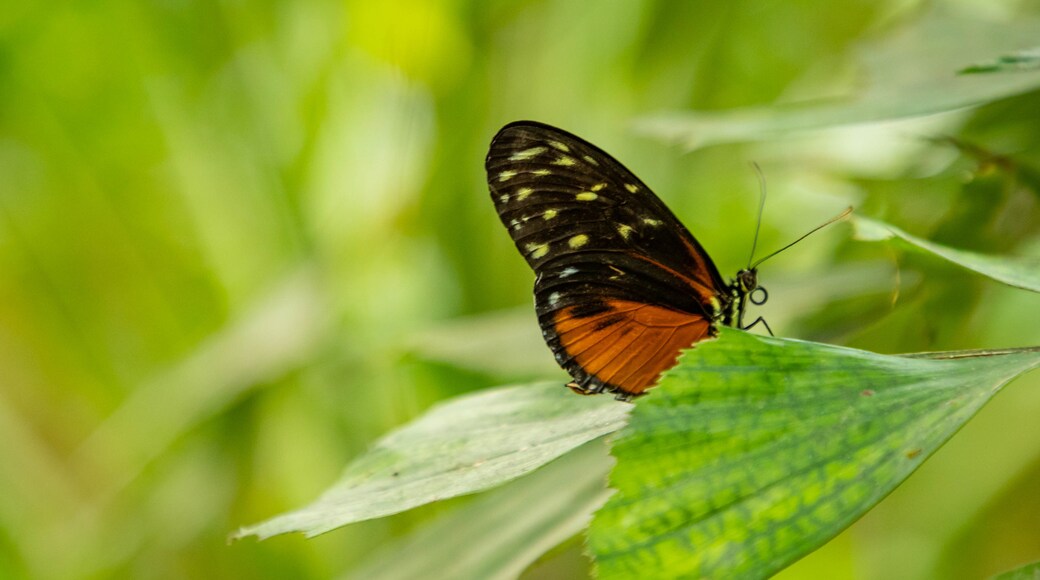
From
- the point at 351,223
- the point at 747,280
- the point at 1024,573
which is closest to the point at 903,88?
the point at 747,280

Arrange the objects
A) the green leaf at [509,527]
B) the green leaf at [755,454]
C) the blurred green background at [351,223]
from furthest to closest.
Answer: the blurred green background at [351,223] < the green leaf at [509,527] < the green leaf at [755,454]

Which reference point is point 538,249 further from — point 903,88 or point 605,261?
point 903,88

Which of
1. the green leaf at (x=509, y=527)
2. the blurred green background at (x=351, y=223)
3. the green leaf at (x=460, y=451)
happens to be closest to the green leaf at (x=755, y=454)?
the green leaf at (x=460, y=451)

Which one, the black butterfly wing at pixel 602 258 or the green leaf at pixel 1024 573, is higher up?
the black butterfly wing at pixel 602 258

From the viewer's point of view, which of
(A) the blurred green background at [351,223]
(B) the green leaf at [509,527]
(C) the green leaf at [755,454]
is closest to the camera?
(C) the green leaf at [755,454]

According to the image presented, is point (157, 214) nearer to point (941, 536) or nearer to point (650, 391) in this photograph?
point (941, 536)

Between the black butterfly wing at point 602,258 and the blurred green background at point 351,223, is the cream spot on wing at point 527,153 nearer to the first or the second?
the black butterfly wing at point 602,258

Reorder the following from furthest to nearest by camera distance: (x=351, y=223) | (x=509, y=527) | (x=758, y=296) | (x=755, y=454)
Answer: (x=351, y=223), (x=758, y=296), (x=509, y=527), (x=755, y=454)
